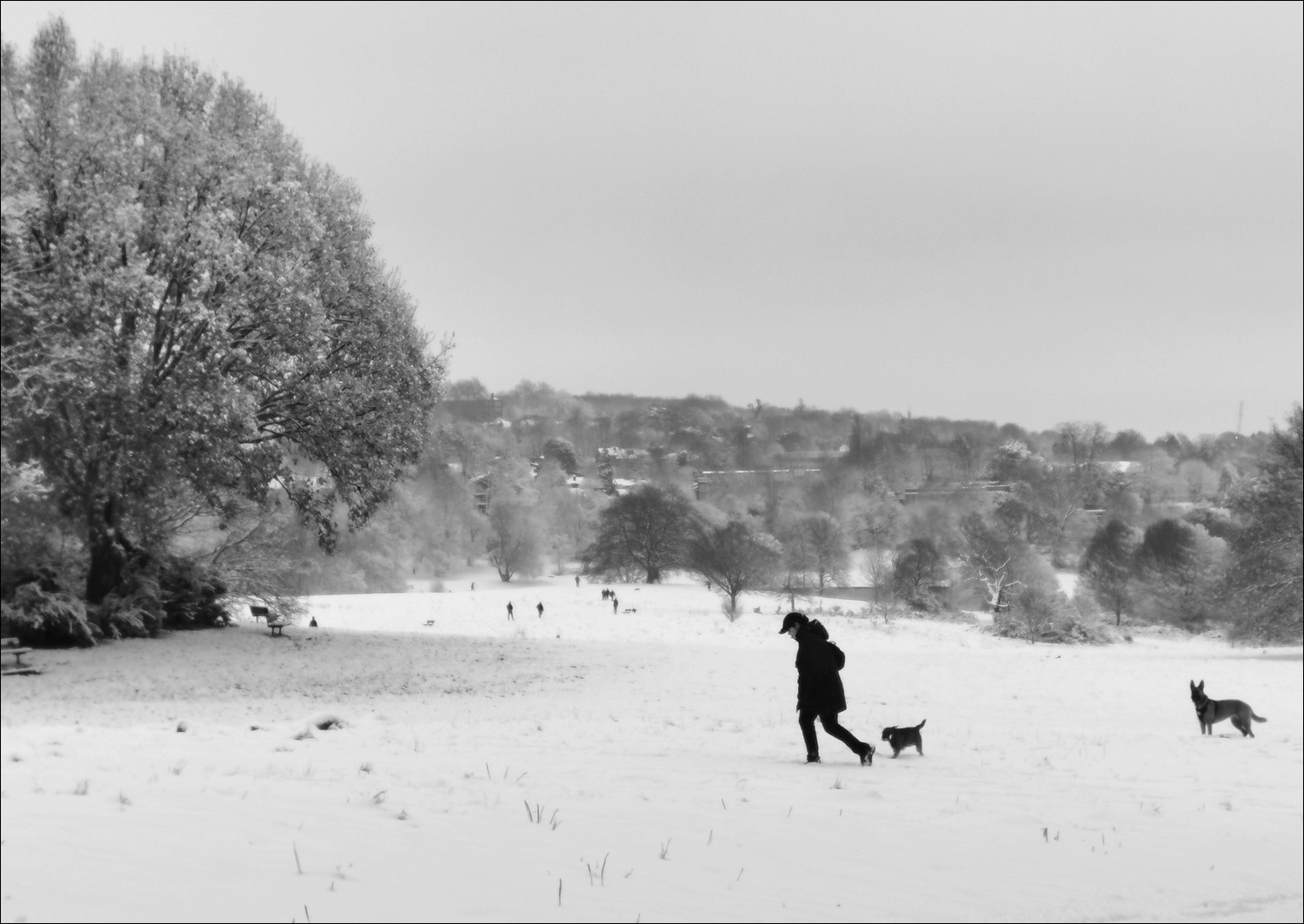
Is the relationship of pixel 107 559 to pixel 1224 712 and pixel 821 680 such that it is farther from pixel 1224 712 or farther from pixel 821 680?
pixel 1224 712

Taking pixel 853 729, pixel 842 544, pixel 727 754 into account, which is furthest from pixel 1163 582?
pixel 727 754

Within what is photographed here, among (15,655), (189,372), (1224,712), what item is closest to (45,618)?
(15,655)

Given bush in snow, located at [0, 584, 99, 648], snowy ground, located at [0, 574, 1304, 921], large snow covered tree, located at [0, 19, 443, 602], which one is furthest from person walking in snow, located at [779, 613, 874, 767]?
bush in snow, located at [0, 584, 99, 648]

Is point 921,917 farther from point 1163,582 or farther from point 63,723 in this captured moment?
point 1163,582

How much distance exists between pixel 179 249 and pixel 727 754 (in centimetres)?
1446

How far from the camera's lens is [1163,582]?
60656mm

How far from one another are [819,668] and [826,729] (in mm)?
620

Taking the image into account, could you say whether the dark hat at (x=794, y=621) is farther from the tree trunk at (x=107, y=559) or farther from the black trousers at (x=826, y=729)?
the tree trunk at (x=107, y=559)

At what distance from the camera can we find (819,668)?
9.98 metres

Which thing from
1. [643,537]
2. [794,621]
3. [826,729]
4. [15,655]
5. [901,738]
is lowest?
[15,655]

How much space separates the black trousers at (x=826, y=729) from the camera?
1006 centimetres

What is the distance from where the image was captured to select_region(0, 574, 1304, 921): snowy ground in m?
5.65

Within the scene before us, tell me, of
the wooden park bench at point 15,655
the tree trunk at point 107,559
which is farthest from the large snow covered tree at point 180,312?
the wooden park bench at point 15,655

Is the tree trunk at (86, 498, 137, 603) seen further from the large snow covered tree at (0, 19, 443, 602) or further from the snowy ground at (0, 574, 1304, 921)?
the snowy ground at (0, 574, 1304, 921)
